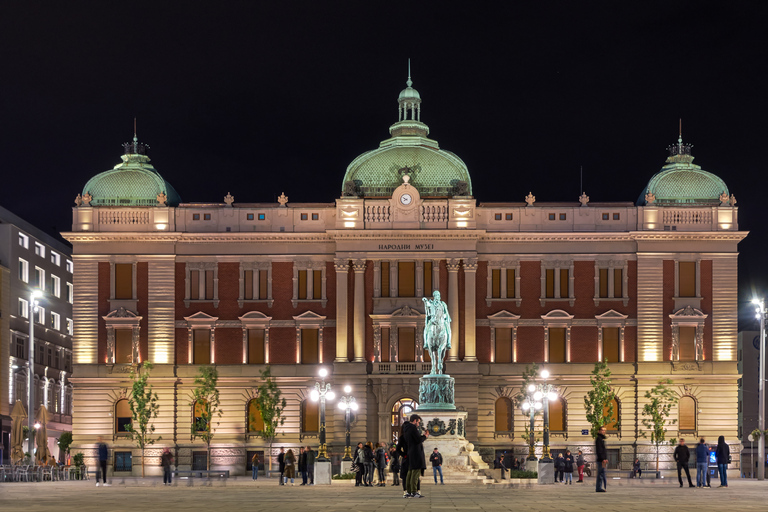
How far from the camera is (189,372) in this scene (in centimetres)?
9112

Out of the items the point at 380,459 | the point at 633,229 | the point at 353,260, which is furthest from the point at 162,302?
the point at 380,459

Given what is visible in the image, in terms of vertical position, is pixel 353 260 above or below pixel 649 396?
above

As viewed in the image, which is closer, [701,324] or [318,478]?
[318,478]

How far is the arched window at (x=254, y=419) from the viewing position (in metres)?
91.4

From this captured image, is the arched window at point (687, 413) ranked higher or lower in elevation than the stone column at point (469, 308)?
lower

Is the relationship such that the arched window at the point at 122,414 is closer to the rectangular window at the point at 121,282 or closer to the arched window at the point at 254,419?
the rectangular window at the point at 121,282

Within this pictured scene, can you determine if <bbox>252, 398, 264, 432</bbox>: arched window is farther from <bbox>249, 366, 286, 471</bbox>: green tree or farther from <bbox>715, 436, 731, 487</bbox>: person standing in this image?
<bbox>715, 436, 731, 487</bbox>: person standing

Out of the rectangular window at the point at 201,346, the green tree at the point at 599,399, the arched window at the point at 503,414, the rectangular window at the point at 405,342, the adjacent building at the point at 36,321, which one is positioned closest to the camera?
the green tree at the point at 599,399

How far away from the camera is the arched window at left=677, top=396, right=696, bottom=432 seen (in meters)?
90.1

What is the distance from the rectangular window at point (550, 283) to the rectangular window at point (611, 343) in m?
4.19

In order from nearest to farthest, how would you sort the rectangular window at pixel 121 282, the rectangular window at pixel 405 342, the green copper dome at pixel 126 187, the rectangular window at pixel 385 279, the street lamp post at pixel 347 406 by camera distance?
1. the street lamp post at pixel 347 406
2. the rectangular window at pixel 405 342
3. the rectangular window at pixel 385 279
4. the rectangular window at pixel 121 282
5. the green copper dome at pixel 126 187

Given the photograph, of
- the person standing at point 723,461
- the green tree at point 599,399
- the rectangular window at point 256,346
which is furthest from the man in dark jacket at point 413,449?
the rectangular window at point 256,346

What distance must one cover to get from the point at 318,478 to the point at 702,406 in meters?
36.8

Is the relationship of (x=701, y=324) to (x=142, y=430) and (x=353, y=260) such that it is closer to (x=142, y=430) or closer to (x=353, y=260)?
(x=353, y=260)
